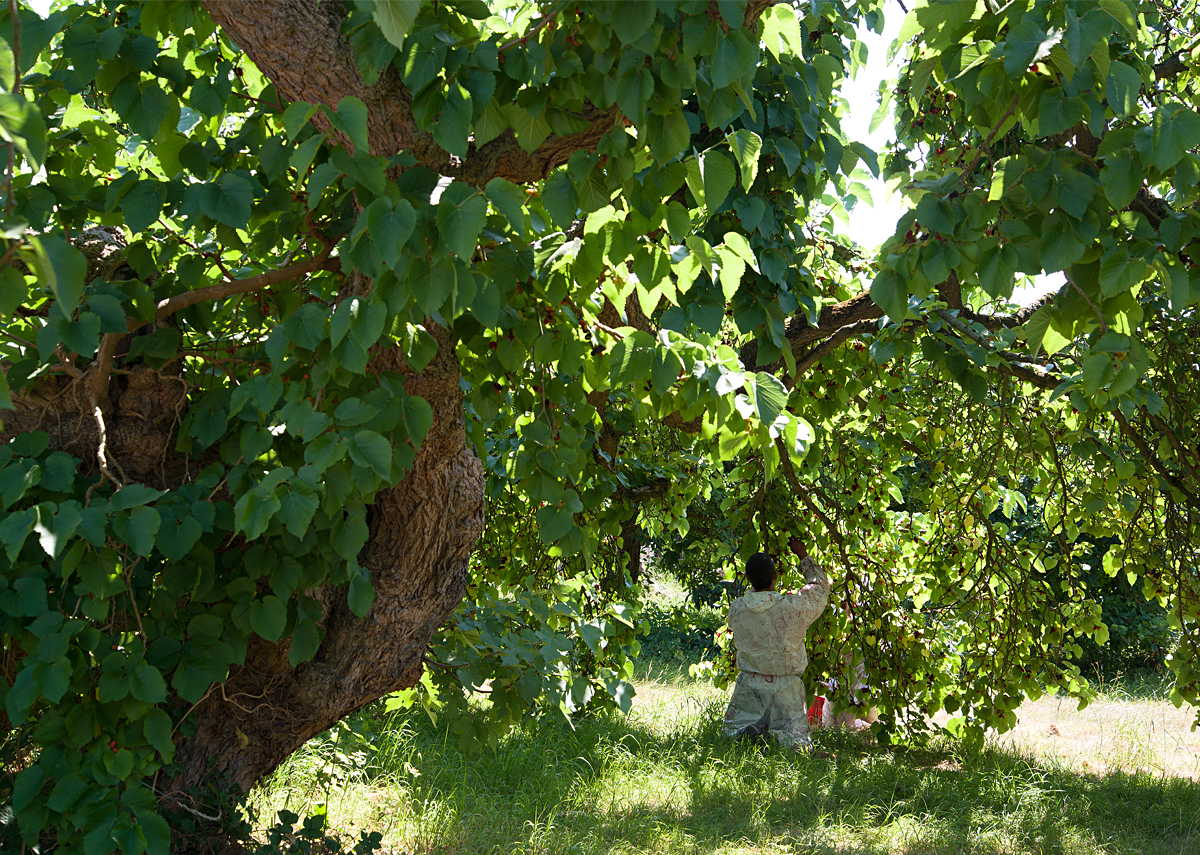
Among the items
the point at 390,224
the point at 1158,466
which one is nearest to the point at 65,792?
the point at 390,224

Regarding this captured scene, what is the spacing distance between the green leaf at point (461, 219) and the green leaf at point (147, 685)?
1.07 metres

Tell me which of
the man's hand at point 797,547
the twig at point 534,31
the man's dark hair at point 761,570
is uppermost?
the twig at point 534,31

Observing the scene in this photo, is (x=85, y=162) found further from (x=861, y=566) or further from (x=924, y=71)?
(x=861, y=566)


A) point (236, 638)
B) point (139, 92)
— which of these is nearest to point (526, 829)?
point (236, 638)

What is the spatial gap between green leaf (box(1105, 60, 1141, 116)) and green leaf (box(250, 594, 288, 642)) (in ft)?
5.93

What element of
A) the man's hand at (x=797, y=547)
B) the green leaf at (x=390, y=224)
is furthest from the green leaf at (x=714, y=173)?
the man's hand at (x=797, y=547)

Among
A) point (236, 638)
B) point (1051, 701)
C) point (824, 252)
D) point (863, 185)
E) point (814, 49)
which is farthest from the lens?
point (1051, 701)

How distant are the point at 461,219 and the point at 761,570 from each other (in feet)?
16.3

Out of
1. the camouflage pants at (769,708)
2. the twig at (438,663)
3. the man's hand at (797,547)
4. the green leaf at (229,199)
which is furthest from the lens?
the camouflage pants at (769,708)

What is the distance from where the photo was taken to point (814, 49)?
302cm

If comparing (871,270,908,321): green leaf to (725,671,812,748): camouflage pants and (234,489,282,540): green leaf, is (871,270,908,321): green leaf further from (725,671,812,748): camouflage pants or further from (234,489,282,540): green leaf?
(725,671,812,748): camouflage pants

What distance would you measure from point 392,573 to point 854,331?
2469 mm

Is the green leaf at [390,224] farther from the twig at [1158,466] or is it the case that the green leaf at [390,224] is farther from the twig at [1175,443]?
the twig at [1175,443]

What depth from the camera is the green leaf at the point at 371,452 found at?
144 centimetres
